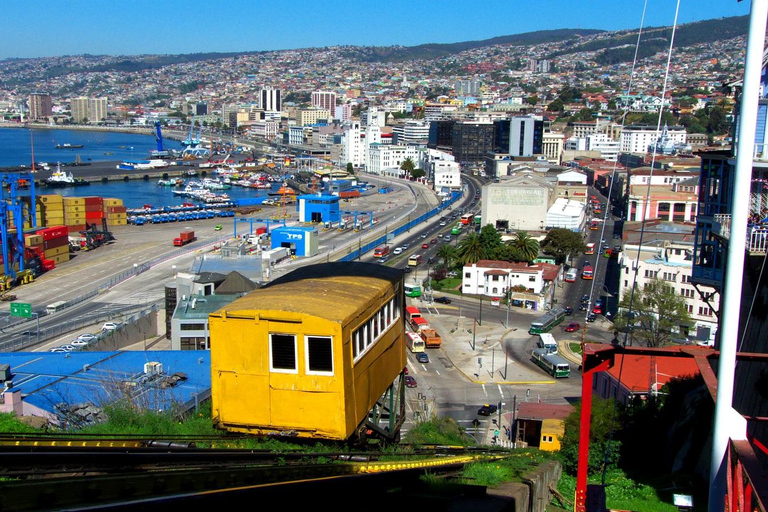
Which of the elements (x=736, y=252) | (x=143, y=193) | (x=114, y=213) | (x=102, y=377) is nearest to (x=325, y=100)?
(x=143, y=193)

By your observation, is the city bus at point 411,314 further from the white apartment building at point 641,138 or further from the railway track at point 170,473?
the white apartment building at point 641,138

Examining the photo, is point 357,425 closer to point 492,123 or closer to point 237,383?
point 237,383

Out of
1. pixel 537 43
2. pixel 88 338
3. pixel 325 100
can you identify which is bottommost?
pixel 88 338

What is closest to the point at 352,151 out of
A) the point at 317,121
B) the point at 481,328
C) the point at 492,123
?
the point at 492,123

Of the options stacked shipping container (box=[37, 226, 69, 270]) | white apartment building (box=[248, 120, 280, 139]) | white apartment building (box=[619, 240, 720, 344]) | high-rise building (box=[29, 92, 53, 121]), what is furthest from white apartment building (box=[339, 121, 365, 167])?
high-rise building (box=[29, 92, 53, 121])

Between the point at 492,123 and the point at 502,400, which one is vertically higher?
the point at 492,123

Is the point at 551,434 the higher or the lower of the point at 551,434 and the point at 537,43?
the lower

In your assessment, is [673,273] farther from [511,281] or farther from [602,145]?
[602,145]
